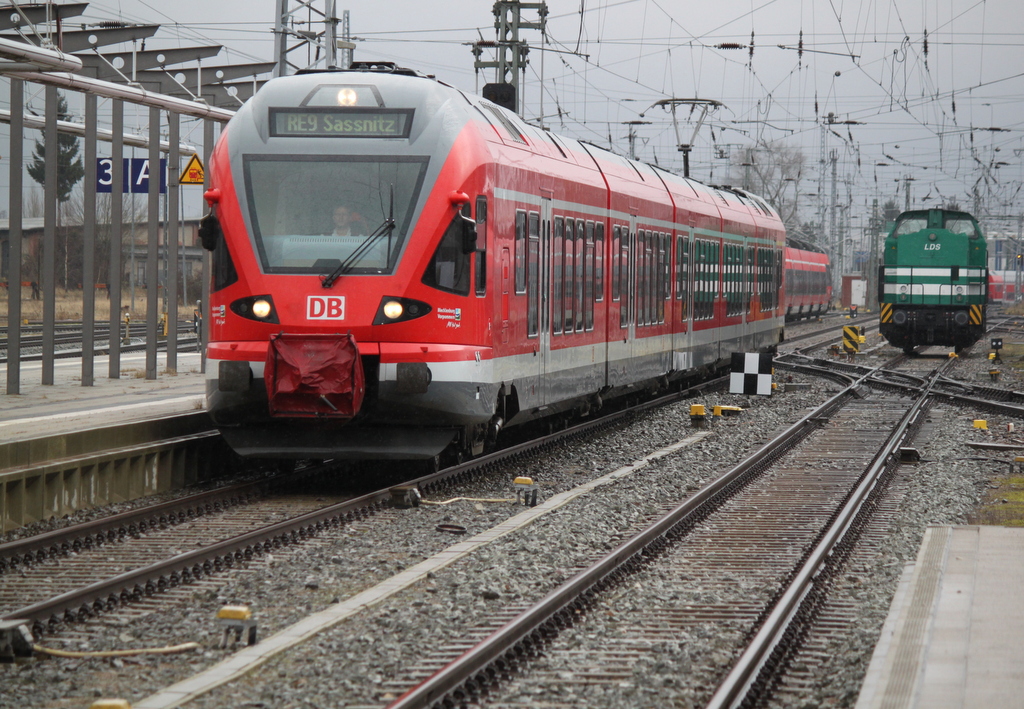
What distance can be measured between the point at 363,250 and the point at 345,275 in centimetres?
25

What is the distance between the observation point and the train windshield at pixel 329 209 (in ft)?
35.8

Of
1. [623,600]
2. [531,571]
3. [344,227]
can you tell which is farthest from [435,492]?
[623,600]

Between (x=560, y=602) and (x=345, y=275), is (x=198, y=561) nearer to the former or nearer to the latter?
(x=560, y=602)

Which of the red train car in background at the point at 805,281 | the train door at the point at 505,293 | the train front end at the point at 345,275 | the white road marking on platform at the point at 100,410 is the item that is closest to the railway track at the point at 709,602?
the train door at the point at 505,293

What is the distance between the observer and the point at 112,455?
1106 cm

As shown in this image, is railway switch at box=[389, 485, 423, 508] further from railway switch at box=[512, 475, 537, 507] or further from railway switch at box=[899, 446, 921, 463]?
railway switch at box=[899, 446, 921, 463]

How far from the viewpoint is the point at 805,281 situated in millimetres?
56875

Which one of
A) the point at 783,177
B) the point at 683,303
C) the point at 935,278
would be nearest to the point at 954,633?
the point at 683,303

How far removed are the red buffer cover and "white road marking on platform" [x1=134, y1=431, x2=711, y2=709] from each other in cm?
167

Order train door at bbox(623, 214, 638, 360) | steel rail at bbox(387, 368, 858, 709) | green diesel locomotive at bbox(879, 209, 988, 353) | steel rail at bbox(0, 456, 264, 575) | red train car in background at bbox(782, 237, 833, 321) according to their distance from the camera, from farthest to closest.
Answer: red train car in background at bbox(782, 237, 833, 321), green diesel locomotive at bbox(879, 209, 988, 353), train door at bbox(623, 214, 638, 360), steel rail at bbox(0, 456, 264, 575), steel rail at bbox(387, 368, 858, 709)

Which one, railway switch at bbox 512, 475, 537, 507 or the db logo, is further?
railway switch at bbox 512, 475, 537, 507

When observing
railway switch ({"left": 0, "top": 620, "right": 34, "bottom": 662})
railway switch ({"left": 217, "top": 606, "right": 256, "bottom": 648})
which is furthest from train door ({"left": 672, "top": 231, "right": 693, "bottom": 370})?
railway switch ({"left": 0, "top": 620, "right": 34, "bottom": 662})

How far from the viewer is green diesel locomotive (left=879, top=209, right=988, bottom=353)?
3291 centimetres

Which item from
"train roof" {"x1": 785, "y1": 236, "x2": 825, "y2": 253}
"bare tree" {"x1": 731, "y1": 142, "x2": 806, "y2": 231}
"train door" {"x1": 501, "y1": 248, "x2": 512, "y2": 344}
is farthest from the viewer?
"bare tree" {"x1": 731, "y1": 142, "x2": 806, "y2": 231}
